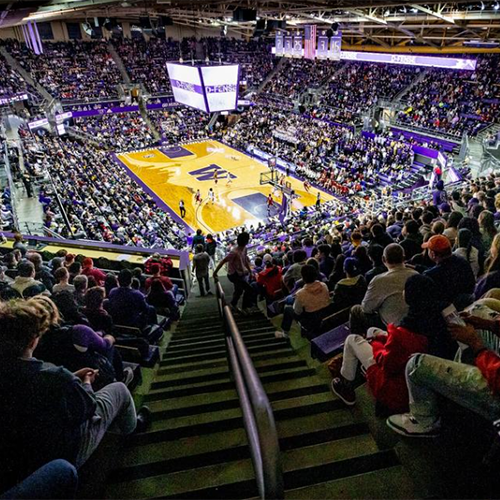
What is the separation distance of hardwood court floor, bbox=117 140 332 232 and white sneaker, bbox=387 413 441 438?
17.3 m

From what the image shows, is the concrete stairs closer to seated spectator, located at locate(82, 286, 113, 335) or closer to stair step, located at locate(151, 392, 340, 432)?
stair step, located at locate(151, 392, 340, 432)

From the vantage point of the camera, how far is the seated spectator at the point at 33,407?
70.6 inches

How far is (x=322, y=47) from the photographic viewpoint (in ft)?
68.3

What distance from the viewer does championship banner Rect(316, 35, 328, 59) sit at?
811 inches

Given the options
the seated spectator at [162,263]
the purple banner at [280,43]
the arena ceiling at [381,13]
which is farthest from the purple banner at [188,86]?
the seated spectator at [162,263]

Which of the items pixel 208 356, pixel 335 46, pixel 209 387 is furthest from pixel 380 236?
pixel 335 46

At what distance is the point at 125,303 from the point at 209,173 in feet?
78.8

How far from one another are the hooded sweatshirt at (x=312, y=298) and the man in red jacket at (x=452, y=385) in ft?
6.40

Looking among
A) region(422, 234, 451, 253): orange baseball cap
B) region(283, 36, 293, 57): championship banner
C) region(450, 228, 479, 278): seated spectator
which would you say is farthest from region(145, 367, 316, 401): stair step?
region(283, 36, 293, 57): championship banner

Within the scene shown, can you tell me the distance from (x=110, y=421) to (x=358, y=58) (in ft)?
104

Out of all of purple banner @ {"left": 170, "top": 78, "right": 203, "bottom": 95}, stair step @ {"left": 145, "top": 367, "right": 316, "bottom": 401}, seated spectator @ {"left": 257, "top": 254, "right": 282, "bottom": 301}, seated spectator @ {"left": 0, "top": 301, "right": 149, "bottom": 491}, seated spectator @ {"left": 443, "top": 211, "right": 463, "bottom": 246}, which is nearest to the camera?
seated spectator @ {"left": 0, "top": 301, "right": 149, "bottom": 491}

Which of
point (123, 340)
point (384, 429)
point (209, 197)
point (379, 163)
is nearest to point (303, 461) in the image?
point (384, 429)

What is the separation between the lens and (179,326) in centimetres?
672

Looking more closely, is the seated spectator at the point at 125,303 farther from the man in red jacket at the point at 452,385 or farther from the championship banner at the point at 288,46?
the championship banner at the point at 288,46
